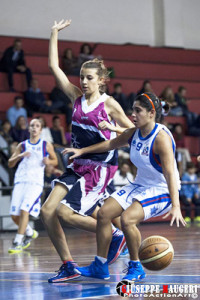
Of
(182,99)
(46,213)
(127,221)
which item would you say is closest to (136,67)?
(182,99)

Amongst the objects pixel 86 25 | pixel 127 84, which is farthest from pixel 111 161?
pixel 86 25

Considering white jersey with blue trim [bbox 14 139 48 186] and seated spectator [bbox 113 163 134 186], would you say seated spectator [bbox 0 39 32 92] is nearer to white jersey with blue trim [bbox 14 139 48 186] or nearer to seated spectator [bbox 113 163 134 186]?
seated spectator [bbox 113 163 134 186]

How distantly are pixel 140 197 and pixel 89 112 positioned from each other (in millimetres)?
1037

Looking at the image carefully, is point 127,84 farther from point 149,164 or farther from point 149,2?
point 149,164

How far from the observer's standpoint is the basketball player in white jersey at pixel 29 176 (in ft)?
32.7

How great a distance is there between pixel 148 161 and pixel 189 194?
11.6 m

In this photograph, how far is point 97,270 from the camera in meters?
5.82

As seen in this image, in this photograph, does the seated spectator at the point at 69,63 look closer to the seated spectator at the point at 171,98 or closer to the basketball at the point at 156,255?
the seated spectator at the point at 171,98

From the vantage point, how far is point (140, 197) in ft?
18.5

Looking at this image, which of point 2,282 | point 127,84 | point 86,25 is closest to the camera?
point 2,282

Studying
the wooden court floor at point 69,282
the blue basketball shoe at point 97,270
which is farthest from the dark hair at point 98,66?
the wooden court floor at point 69,282

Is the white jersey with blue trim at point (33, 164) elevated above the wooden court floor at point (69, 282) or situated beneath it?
elevated above

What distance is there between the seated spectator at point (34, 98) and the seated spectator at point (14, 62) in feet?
1.60

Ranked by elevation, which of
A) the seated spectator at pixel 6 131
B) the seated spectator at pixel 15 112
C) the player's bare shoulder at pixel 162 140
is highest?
the seated spectator at pixel 15 112
